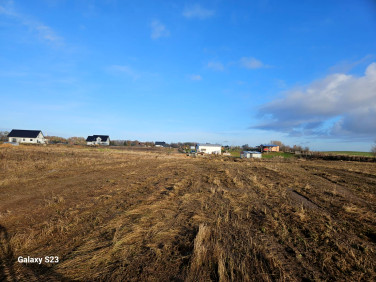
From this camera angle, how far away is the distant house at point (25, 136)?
79.8 meters

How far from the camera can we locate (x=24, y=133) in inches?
3231

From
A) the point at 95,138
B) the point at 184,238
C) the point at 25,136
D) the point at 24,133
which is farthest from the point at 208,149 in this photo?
the point at 24,133

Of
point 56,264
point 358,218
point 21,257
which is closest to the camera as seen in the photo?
point 56,264

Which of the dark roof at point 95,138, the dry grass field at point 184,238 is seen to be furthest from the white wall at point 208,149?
the dark roof at point 95,138

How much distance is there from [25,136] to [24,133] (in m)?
2.43

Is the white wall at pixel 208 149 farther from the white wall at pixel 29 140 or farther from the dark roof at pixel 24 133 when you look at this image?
the dark roof at pixel 24 133

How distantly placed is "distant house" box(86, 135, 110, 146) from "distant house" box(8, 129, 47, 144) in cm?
2110

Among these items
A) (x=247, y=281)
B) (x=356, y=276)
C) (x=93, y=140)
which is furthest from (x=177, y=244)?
(x=93, y=140)

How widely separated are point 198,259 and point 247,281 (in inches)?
40.3

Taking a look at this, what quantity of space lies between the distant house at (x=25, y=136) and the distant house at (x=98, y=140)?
21.1 metres

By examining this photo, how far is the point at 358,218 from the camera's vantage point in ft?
22.2

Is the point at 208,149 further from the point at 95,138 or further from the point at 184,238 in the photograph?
the point at 95,138

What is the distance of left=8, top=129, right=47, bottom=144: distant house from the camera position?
79.8m

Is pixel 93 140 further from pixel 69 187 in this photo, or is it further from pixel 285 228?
pixel 285 228
